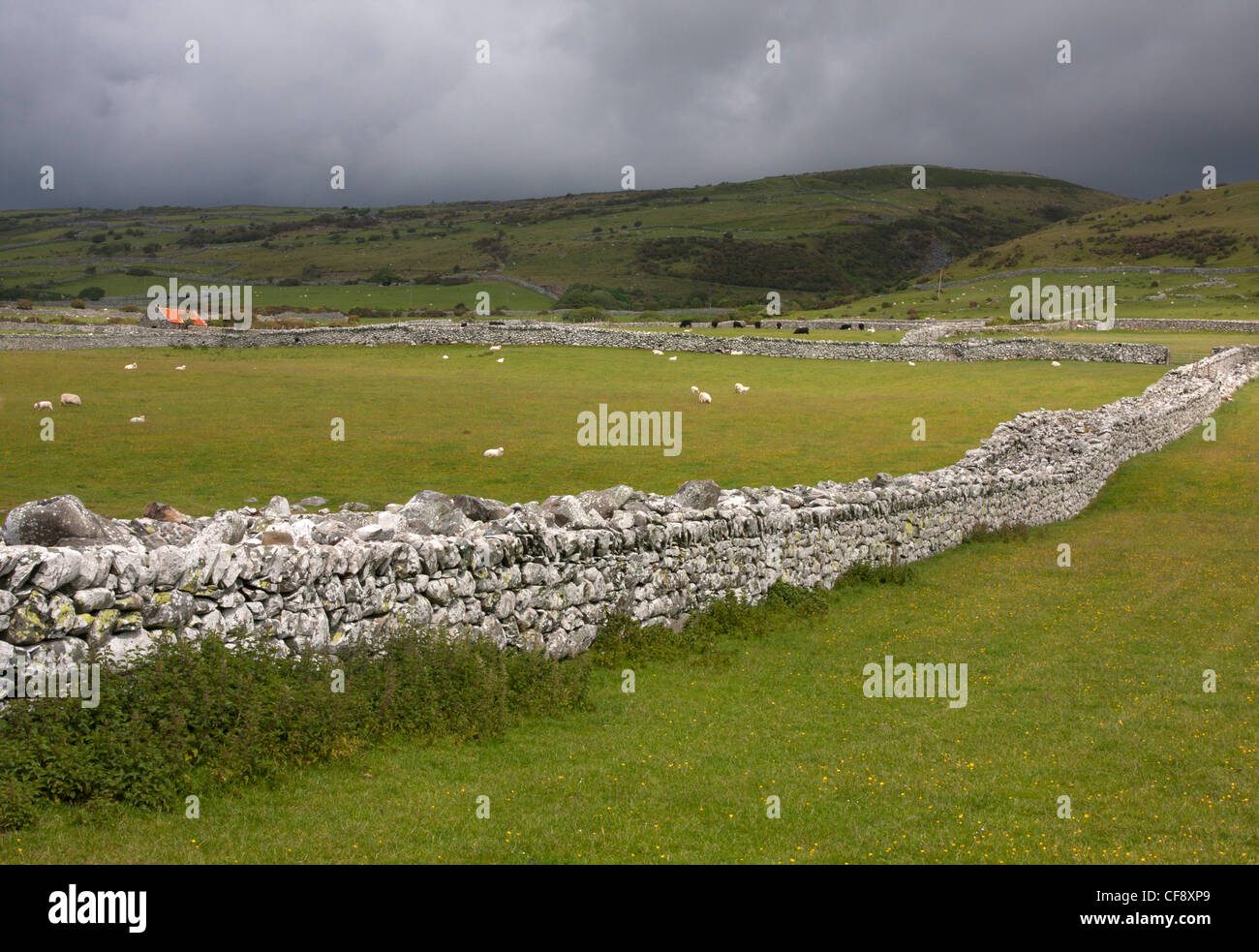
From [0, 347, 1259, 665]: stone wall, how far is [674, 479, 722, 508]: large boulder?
31mm

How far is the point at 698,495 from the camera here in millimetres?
15219

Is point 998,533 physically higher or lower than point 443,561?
lower

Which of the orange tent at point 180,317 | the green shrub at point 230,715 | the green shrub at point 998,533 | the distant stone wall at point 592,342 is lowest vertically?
the green shrub at point 230,715

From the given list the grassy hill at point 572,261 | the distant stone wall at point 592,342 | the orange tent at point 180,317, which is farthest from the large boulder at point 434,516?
the grassy hill at point 572,261

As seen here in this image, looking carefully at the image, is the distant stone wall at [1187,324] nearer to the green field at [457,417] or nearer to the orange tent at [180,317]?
the green field at [457,417]

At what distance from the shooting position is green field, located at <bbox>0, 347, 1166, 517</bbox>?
2141cm

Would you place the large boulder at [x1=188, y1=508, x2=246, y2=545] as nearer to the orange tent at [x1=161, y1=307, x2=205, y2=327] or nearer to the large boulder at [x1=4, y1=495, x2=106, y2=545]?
the large boulder at [x1=4, y1=495, x2=106, y2=545]

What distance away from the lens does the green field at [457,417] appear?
21.4 m

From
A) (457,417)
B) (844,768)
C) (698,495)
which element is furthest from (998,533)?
(457,417)

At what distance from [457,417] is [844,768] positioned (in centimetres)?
2531

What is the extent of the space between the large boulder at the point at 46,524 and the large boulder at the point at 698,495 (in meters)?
8.07

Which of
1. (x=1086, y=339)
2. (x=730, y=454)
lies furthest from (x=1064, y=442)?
(x=1086, y=339)

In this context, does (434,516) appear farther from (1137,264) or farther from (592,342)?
(1137,264)
